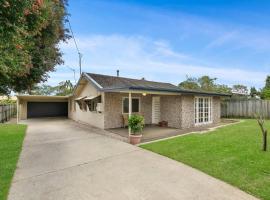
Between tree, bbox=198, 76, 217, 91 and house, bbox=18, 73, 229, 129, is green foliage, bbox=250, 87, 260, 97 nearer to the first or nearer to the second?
tree, bbox=198, 76, 217, 91

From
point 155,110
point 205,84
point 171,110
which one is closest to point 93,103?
point 155,110

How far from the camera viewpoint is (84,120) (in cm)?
1677

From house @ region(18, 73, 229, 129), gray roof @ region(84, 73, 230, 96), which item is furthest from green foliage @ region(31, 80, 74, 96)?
gray roof @ region(84, 73, 230, 96)

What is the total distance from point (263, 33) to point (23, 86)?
16.4 m

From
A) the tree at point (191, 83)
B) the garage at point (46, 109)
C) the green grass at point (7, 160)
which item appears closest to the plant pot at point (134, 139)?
the green grass at point (7, 160)

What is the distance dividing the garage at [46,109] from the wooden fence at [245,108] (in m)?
20.8

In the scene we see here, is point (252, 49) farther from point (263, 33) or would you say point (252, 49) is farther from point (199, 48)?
point (199, 48)

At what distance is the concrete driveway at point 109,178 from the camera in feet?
13.2

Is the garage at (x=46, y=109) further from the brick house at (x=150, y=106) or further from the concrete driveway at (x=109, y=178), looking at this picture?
the concrete driveway at (x=109, y=178)

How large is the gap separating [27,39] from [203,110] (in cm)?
1246

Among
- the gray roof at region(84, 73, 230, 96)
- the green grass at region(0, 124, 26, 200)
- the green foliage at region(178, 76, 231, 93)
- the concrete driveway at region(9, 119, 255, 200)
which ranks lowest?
the concrete driveway at region(9, 119, 255, 200)

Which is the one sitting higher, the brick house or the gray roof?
the gray roof

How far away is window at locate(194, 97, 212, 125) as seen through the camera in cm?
1403

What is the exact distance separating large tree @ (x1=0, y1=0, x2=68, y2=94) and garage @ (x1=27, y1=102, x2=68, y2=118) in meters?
13.5
